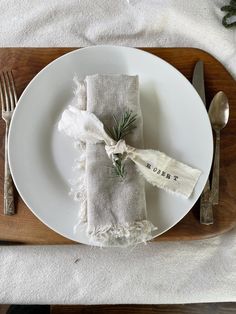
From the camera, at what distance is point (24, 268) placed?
61 cm

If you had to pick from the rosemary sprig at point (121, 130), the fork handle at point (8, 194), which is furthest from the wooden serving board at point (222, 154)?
the rosemary sprig at point (121, 130)

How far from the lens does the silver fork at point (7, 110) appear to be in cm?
58

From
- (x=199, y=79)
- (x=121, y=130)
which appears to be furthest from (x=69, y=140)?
(x=199, y=79)

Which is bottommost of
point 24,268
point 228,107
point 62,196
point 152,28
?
point 24,268

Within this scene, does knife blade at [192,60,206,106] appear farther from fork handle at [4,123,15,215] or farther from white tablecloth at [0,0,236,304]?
fork handle at [4,123,15,215]

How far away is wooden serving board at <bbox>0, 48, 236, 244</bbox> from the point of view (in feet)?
1.92

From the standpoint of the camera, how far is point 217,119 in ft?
1.96

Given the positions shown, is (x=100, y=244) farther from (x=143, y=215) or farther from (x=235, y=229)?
(x=235, y=229)

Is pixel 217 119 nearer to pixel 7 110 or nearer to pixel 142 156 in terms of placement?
pixel 142 156

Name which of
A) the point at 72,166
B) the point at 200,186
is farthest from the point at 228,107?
the point at 72,166

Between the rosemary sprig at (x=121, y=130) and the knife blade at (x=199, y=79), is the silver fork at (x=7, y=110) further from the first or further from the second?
the knife blade at (x=199, y=79)

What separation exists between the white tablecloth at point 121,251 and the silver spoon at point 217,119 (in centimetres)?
A: 7

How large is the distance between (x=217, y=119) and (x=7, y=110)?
0.32 m

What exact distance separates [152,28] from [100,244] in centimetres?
38
